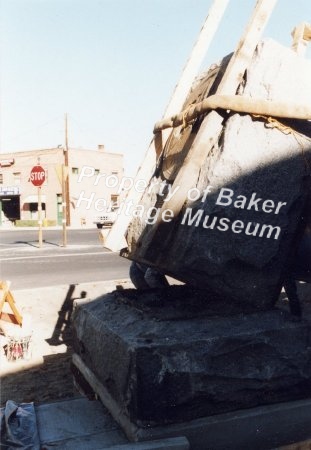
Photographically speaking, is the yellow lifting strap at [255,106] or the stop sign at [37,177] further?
the stop sign at [37,177]

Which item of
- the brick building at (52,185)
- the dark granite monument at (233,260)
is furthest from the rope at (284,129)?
the brick building at (52,185)

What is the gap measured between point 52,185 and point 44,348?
97.5 ft

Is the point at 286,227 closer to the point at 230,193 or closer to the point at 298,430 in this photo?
the point at 230,193

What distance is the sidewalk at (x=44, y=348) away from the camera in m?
3.98

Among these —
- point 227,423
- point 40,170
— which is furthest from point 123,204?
point 40,170

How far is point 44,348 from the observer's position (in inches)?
200

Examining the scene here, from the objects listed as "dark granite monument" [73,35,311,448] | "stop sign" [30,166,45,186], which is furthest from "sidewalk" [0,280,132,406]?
"stop sign" [30,166,45,186]

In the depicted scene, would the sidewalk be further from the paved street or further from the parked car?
the parked car

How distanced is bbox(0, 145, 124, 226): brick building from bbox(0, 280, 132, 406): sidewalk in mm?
25273

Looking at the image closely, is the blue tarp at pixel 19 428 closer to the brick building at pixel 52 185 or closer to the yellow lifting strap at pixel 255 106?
the yellow lifting strap at pixel 255 106

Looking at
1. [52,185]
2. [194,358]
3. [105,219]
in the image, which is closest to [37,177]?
[105,219]

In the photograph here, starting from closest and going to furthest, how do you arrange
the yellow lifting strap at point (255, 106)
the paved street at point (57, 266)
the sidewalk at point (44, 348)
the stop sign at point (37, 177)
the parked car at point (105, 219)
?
the yellow lifting strap at point (255, 106), the sidewalk at point (44, 348), the paved street at point (57, 266), the stop sign at point (37, 177), the parked car at point (105, 219)

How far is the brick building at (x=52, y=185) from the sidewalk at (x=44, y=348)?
25273 mm

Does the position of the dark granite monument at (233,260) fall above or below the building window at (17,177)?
above
